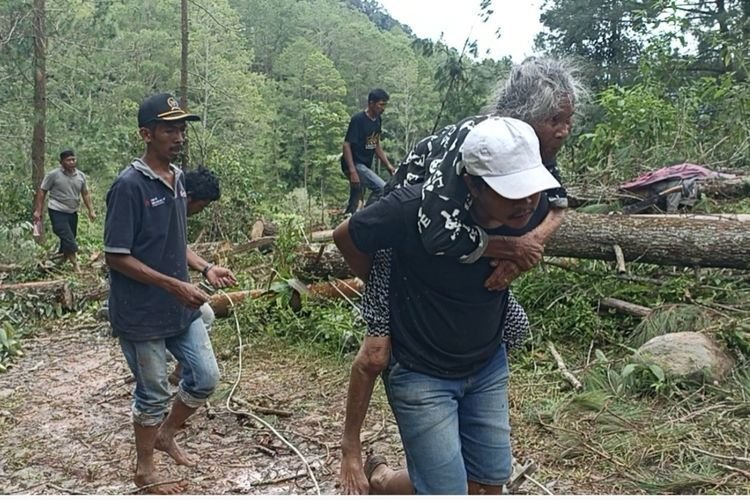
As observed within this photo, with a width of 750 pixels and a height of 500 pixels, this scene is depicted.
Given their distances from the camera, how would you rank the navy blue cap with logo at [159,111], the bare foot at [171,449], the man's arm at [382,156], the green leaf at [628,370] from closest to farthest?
the navy blue cap with logo at [159,111] < the bare foot at [171,449] < the green leaf at [628,370] < the man's arm at [382,156]

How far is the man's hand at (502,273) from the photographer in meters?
2.11

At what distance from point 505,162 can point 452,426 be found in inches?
33.0

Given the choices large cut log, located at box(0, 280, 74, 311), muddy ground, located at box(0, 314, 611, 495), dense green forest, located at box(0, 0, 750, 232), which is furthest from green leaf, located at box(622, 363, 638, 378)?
large cut log, located at box(0, 280, 74, 311)

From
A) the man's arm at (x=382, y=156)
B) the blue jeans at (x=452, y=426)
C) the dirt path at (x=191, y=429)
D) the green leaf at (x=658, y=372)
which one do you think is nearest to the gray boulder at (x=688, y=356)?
the green leaf at (x=658, y=372)

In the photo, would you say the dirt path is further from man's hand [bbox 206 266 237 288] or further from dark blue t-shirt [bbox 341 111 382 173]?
dark blue t-shirt [bbox 341 111 382 173]

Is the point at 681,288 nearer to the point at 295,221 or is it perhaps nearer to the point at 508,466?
the point at 508,466

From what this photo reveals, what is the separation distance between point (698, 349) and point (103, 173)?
22.8 meters

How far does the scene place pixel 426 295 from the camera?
213cm

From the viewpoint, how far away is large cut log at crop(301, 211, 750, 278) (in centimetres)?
526

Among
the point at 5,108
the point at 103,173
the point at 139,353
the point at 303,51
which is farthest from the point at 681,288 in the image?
the point at 303,51

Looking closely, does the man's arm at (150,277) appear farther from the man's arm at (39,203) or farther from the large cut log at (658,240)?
the man's arm at (39,203)

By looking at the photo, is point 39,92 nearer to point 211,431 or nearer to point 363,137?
point 363,137

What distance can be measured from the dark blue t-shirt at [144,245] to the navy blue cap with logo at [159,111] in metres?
0.20

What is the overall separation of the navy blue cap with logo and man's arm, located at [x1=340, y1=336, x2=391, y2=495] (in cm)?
155
